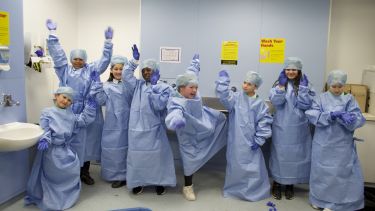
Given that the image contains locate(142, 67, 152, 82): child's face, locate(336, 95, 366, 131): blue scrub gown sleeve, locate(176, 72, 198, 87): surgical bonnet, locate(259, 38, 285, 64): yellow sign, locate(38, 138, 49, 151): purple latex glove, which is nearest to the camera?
locate(38, 138, 49, 151): purple latex glove

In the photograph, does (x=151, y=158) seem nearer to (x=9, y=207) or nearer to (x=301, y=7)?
(x=9, y=207)

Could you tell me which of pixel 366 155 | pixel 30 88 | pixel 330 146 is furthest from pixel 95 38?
pixel 366 155

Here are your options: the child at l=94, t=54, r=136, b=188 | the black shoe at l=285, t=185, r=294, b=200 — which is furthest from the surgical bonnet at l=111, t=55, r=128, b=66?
the black shoe at l=285, t=185, r=294, b=200

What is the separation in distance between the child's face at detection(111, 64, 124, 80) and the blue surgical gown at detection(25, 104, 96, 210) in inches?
22.1

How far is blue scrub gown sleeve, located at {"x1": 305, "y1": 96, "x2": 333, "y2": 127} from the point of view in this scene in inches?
98.3

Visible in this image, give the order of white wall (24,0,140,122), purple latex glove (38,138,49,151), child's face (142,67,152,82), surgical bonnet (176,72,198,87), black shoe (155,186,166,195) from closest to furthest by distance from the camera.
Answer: purple latex glove (38,138,49,151) → surgical bonnet (176,72,198,87) → child's face (142,67,152,82) → black shoe (155,186,166,195) → white wall (24,0,140,122)

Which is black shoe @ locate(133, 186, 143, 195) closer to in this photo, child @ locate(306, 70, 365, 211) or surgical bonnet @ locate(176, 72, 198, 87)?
surgical bonnet @ locate(176, 72, 198, 87)

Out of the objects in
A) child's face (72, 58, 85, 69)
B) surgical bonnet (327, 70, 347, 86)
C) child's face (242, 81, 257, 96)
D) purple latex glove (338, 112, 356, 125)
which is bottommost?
purple latex glove (338, 112, 356, 125)

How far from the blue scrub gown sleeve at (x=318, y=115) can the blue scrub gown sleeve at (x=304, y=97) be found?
0.14 feet

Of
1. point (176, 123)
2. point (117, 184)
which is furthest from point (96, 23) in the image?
point (176, 123)

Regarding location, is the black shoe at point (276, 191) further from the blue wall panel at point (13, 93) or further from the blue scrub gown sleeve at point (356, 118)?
the blue wall panel at point (13, 93)

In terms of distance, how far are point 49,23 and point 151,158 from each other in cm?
155

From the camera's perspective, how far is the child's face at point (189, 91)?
2574 millimetres

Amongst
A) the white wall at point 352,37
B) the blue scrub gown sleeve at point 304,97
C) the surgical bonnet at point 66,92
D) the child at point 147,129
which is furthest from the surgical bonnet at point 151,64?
the white wall at point 352,37
